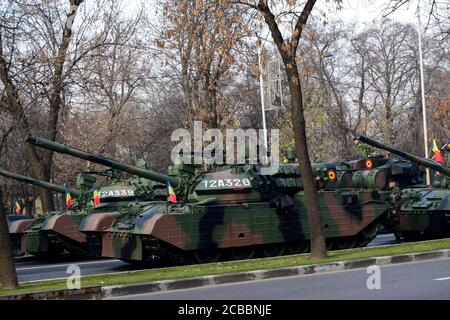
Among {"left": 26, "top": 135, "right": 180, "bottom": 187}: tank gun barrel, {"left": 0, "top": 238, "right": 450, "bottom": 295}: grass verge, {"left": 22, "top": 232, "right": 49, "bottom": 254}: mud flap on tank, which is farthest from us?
{"left": 22, "top": 232, "right": 49, "bottom": 254}: mud flap on tank

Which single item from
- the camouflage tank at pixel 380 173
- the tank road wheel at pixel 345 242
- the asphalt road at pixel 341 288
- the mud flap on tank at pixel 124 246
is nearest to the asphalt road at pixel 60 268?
the mud flap on tank at pixel 124 246

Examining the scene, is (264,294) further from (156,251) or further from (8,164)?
(8,164)

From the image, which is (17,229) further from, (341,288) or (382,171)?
(341,288)

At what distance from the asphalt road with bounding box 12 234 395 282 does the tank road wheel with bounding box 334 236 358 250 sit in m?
2.03

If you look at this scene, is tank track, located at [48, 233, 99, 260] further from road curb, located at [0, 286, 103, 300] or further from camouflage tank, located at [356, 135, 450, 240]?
road curb, located at [0, 286, 103, 300]

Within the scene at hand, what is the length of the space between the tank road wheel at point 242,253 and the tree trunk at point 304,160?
2.84 metres

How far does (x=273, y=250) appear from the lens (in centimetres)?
1906

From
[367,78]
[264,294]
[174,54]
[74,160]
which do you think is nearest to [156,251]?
[264,294]

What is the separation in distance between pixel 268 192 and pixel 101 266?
4.42 metres

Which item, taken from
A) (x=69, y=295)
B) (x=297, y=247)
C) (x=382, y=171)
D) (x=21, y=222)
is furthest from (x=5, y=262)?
(x=382, y=171)

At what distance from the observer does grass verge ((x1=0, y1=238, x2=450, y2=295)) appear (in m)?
13.4

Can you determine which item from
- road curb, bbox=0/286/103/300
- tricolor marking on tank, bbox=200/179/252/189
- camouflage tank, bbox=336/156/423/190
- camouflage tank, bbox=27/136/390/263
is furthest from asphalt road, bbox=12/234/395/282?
road curb, bbox=0/286/103/300

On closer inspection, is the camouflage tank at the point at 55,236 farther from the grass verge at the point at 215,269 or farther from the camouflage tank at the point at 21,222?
the grass verge at the point at 215,269

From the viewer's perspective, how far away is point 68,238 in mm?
22078
